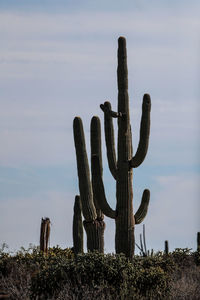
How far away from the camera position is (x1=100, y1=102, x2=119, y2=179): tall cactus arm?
21125 mm

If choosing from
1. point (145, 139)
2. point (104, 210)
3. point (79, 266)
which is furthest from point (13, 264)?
point (79, 266)

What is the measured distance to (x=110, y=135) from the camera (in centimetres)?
2206

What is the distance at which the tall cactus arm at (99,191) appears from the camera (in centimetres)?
2050

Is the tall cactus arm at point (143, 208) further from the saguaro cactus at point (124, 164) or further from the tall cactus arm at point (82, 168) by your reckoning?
the tall cactus arm at point (82, 168)

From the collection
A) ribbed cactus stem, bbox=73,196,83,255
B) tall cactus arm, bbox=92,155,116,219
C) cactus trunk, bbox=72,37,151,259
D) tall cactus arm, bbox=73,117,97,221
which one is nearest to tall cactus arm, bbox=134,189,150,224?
cactus trunk, bbox=72,37,151,259

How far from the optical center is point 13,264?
22484 millimetres

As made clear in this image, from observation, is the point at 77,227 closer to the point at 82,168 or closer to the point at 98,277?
the point at 82,168

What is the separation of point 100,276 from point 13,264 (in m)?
7.67

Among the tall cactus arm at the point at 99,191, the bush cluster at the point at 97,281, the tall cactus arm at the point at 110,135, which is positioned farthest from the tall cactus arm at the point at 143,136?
the bush cluster at the point at 97,281

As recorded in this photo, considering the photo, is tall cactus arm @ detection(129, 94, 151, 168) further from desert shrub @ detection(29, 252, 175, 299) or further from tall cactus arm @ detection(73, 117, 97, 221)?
desert shrub @ detection(29, 252, 175, 299)

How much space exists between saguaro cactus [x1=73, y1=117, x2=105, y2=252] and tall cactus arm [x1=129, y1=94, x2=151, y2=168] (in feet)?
3.78

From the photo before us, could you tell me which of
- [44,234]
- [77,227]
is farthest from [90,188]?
[44,234]

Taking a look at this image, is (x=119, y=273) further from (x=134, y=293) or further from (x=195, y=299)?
(x=195, y=299)

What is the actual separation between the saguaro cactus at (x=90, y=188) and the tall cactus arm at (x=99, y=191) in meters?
0.07
